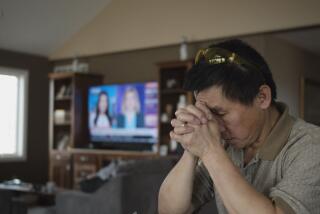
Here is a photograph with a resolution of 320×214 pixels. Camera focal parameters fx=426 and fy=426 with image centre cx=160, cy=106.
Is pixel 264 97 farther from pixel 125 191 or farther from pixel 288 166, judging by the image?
pixel 125 191

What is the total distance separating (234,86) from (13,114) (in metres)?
5.72

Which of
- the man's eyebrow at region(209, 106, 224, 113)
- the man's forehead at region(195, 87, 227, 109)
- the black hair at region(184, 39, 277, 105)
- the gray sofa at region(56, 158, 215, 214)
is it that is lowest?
the gray sofa at region(56, 158, 215, 214)

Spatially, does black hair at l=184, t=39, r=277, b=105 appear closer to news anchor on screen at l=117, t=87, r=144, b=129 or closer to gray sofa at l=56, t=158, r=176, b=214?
gray sofa at l=56, t=158, r=176, b=214

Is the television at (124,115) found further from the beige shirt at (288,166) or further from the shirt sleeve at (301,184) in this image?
the shirt sleeve at (301,184)

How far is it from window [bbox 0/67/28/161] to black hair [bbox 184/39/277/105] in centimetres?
547

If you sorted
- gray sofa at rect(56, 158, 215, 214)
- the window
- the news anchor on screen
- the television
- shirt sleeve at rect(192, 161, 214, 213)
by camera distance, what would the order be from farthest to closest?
1. the window
2. the news anchor on screen
3. the television
4. gray sofa at rect(56, 158, 215, 214)
5. shirt sleeve at rect(192, 161, 214, 213)

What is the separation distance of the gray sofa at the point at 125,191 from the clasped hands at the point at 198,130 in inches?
77.8

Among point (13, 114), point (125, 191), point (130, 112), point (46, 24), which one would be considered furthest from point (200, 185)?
point (13, 114)

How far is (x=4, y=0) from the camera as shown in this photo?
499 cm

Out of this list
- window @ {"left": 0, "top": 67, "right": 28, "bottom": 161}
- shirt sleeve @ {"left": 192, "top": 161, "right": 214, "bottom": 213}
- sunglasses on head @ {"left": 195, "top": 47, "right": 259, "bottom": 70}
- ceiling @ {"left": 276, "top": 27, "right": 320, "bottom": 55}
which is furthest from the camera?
window @ {"left": 0, "top": 67, "right": 28, "bottom": 161}

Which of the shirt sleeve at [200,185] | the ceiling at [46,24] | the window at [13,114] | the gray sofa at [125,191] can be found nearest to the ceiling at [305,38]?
the ceiling at [46,24]

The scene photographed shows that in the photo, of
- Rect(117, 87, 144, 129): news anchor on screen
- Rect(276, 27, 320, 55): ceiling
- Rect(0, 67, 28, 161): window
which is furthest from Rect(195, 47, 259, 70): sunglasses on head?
Rect(0, 67, 28, 161): window

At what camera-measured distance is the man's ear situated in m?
1.05

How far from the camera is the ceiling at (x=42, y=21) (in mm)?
5277
